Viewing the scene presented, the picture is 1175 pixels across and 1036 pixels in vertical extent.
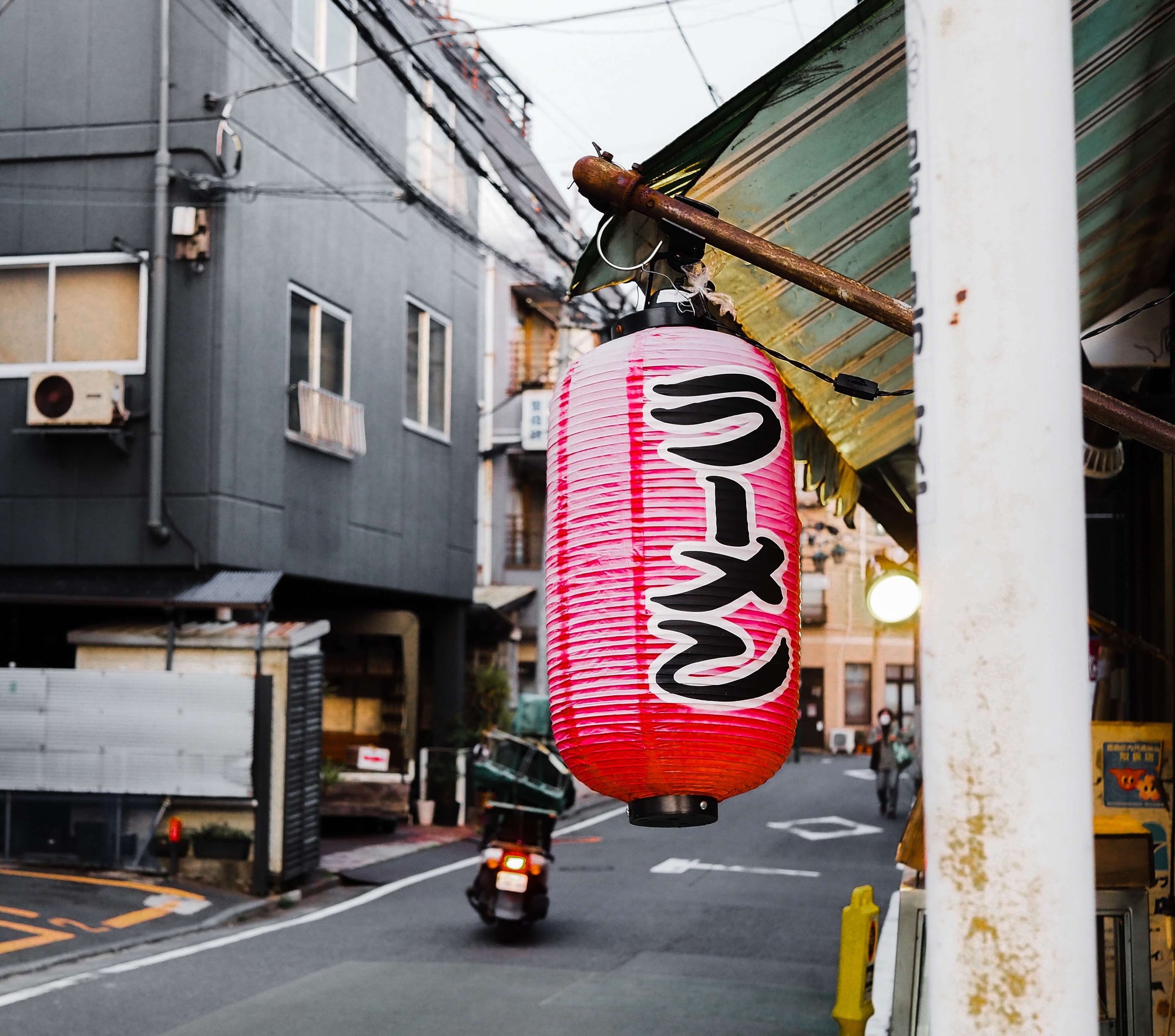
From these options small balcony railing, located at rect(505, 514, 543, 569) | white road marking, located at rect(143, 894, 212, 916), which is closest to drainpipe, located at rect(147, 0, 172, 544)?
white road marking, located at rect(143, 894, 212, 916)

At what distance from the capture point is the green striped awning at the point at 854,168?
427 cm

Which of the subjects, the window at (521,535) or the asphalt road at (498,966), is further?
the window at (521,535)

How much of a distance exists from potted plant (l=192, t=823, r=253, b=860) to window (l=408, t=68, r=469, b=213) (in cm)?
1192

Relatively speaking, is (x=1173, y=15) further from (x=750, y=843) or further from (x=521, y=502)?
(x=521, y=502)

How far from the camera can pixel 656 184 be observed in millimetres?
4285

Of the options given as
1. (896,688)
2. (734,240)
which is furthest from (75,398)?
(896,688)

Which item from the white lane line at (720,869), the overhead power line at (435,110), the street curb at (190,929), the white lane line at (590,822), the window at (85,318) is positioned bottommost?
the white lane line at (590,822)

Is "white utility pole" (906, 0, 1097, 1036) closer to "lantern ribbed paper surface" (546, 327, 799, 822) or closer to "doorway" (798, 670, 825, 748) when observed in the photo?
"lantern ribbed paper surface" (546, 327, 799, 822)

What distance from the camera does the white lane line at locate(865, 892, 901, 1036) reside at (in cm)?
869

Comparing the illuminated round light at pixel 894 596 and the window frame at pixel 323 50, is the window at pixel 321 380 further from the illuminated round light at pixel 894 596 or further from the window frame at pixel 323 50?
the illuminated round light at pixel 894 596

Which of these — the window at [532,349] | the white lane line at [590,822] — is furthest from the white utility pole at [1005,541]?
the window at [532,349]

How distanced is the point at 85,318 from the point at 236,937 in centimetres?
859

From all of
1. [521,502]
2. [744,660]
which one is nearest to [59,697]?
[744,660]

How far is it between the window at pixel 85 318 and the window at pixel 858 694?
42.4 metres
